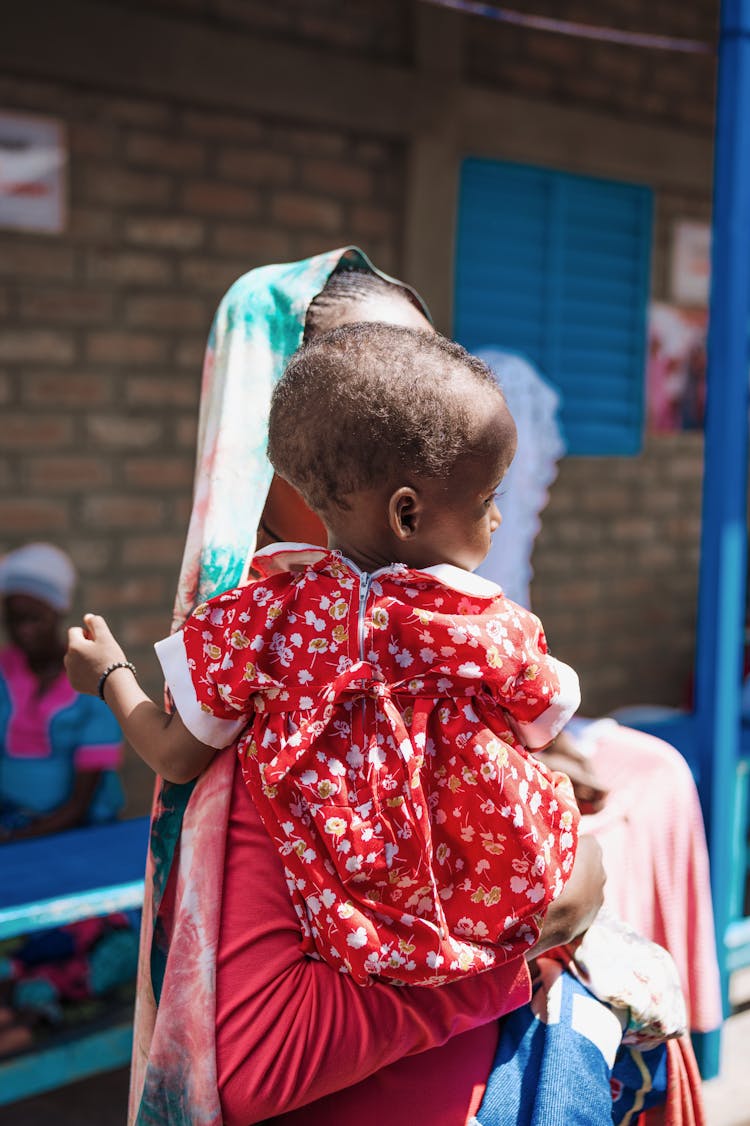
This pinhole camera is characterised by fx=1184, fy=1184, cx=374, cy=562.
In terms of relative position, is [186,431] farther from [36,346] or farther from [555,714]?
[555,714]

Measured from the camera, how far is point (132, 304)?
4039mm

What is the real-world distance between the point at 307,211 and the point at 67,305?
1004 mm

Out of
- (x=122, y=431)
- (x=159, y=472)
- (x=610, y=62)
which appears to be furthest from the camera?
(x=610, y=62)

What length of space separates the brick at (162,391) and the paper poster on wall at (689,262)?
8.98 feet

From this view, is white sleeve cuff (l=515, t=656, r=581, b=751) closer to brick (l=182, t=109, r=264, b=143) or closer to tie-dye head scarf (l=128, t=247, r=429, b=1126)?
tie-dye head scarf (l=128, t=247, r=429, b=1126)

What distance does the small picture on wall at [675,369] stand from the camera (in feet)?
19.0

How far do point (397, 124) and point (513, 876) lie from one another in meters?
3.74

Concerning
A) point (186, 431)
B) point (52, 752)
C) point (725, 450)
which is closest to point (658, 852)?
point (725, 450)

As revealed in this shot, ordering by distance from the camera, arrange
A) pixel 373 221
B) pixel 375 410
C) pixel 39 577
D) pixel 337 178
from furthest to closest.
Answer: pixel 373 221 < pixel 337 178 < pixel 39 577 < pixel 375 410

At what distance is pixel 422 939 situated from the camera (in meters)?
1.14

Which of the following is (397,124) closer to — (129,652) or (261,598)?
(129,652)

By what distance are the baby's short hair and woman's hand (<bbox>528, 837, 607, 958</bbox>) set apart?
18.8 inches

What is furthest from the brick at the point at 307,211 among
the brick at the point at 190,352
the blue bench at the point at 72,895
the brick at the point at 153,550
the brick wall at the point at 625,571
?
the blue bench at the point at 72,895

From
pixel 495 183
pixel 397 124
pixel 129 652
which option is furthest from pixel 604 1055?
→ pixel 495 183
